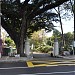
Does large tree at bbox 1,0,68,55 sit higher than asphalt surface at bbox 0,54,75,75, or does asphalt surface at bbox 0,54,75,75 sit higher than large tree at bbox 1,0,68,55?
large tree at bbox 1,0,68,55

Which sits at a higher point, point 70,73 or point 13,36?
point 13,36

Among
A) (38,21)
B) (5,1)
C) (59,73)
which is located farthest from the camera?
(38,21)

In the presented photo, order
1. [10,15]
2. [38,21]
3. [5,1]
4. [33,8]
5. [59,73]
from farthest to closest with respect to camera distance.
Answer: [38,21]
[10,15]
[33,8]
[5,1]
[59,73]

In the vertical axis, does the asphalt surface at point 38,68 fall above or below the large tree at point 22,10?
below

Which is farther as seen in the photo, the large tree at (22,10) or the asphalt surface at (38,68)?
the large tree at (22,10)

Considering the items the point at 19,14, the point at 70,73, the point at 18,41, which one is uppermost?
the point at 19,14

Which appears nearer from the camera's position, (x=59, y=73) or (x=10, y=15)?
(x=59, y=73)

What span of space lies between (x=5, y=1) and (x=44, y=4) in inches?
181

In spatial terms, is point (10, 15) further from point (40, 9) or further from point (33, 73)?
point (33, 73)

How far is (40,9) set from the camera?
34.4m

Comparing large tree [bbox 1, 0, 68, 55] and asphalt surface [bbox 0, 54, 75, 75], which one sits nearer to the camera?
asphalt surface [bbox 0, 54, 75, 75]

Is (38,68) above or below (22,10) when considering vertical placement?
below

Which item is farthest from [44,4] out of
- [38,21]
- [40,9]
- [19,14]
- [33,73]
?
[33,73]

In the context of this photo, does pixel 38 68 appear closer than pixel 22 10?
Yes
